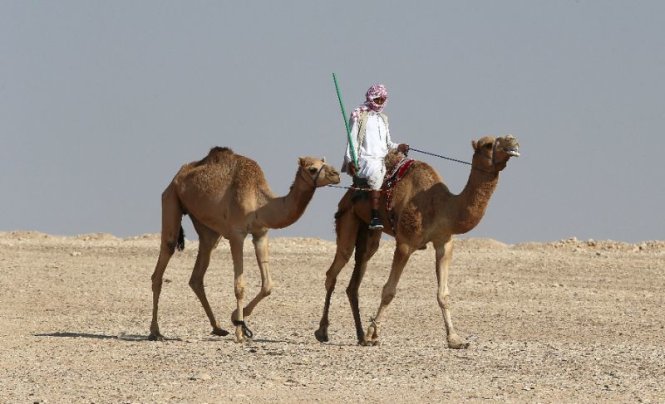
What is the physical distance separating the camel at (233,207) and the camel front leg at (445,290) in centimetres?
143

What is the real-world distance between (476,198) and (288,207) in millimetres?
2065

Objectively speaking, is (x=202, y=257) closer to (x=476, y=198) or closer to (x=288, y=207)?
(x=288, y=207)

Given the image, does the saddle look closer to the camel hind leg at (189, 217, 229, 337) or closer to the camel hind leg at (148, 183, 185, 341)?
the camel hind leg at (189, 217, 229, 337)

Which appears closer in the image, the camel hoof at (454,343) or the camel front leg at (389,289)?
the camel hoof at (454,343)

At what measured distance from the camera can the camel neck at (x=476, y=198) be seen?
16094mm

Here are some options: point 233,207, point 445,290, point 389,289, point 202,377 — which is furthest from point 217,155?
point 202,377

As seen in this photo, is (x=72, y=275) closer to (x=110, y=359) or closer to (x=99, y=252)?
(x=99, y=252)

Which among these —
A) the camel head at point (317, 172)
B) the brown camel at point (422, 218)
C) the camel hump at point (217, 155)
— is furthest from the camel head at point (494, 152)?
the camel hump at point (217, 155)

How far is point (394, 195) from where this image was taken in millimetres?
16734

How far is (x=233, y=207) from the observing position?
17047 millimetres

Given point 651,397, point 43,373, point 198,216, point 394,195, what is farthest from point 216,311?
point 651,397

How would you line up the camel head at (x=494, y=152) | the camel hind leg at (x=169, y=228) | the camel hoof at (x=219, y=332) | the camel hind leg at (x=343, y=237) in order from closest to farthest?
the camel head at (x=494, y=152), the camel hind leg at (x=343, y=237), the camel hoof at (x=219, y=332), the camel hind leg at (x=169, y=228)

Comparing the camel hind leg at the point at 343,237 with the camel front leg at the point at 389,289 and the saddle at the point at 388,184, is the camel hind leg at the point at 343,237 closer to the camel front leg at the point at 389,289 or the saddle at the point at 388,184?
the saddle at the point at 388,184

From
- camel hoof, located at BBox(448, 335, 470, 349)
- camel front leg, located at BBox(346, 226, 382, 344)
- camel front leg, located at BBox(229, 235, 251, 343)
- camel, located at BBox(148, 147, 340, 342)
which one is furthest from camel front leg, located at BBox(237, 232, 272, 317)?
camel hoof, located at BBox(448, 335, 470, 349)
